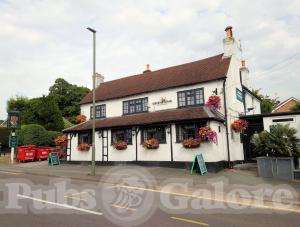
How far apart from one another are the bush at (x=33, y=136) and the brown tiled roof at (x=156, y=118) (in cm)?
877

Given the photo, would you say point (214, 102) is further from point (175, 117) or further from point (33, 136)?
point (33, 136)

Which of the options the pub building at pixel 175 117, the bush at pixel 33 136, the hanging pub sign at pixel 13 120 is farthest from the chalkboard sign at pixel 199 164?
the bush at pixel 33 136

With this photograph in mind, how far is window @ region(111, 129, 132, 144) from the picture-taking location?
69.9 feet

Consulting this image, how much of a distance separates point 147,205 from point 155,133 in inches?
447

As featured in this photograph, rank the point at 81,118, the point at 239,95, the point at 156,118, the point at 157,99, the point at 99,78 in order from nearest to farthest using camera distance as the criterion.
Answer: the point at 156,118
the point at 239,95
the point at 157,99
the point at 81,118
the point at 99,78

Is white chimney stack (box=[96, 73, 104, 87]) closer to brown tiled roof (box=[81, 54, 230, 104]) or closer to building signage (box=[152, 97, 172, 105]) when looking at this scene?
brown tiled roof (box=[81, 54, 230, 104])

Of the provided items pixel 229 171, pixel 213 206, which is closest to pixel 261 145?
pixel 229 171

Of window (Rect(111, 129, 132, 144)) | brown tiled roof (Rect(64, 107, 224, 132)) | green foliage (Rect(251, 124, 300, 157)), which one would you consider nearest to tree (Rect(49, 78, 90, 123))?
brown tiled roof (Rect(64, 107, 224, 132))

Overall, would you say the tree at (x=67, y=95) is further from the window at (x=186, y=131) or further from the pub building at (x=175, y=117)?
the window at (x=186, y=131)

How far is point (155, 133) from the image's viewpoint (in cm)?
2008

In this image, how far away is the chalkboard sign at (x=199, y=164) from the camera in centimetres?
1619

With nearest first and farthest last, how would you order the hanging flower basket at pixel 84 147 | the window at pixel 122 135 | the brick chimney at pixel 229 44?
the window at pixel 122 135, the brick chimney at pixel 229 44, the hanging flower basket at pixel 84 147

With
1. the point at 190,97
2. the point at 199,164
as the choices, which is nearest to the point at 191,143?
the point at 199,164

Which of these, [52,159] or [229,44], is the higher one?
[229,44]
